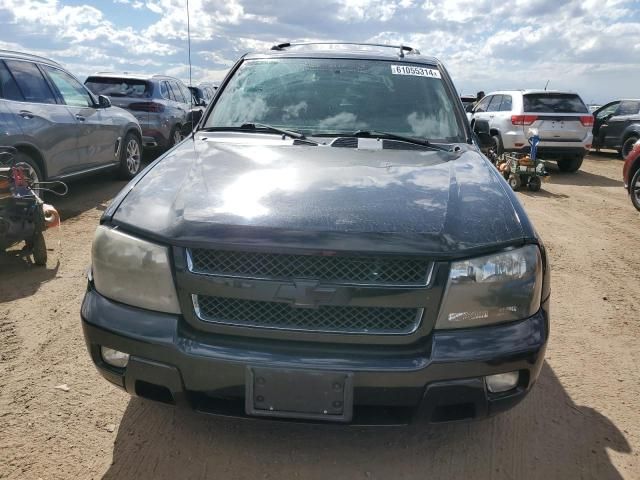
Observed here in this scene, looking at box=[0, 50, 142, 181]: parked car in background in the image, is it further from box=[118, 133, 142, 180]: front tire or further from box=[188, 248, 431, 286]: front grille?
box=[188, 248, 431, 286]: front grille

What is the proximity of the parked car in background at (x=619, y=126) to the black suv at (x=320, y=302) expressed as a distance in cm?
1337

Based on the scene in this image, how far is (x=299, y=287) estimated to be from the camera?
196 cm

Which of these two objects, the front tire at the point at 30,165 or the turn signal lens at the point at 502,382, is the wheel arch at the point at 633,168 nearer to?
the turn signal lens at the point at 502,382

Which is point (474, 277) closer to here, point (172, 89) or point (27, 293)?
point (27, 293)

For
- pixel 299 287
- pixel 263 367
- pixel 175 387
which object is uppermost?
pixel 299 287

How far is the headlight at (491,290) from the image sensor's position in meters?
2.00

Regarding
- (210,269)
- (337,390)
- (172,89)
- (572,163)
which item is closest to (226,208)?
(210,269)

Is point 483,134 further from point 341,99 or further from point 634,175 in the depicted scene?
point 634,175

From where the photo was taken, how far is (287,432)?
98.9 inches

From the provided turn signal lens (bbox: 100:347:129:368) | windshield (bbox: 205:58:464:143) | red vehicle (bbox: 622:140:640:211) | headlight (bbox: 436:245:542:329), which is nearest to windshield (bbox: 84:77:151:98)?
windshield (bbox: 205:58:464:143)

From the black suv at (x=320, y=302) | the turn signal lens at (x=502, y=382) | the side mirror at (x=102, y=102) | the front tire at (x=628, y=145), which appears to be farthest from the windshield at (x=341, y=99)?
the front tire at (x=628, y=145)

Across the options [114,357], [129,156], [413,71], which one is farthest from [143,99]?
[114,357]

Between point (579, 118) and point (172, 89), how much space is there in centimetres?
854

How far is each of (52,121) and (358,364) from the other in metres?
5.78
